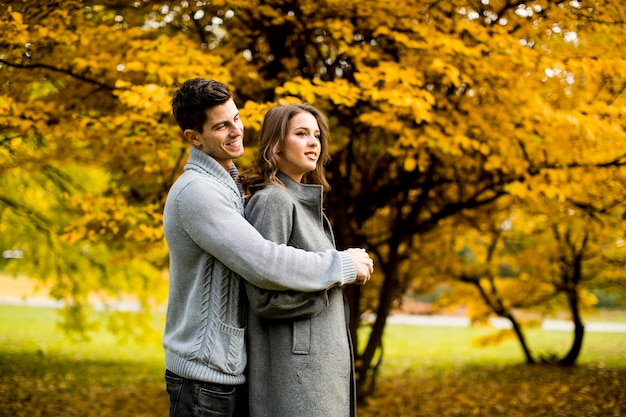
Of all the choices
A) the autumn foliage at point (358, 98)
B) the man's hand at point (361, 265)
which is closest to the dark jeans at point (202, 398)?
the man's hand at point (361, 265)

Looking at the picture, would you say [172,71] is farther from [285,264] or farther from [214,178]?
[285,264]

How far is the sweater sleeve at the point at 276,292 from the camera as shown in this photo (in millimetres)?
1872

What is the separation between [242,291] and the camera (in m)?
1.97

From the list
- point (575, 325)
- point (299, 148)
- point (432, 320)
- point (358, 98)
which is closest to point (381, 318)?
point (358, 98)

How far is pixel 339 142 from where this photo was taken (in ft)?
15.9

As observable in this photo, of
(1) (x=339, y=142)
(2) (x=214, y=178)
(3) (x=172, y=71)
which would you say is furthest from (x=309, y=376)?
(1) (x=339, y=142)

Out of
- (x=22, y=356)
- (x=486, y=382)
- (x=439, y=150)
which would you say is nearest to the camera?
(x=439, y=150)

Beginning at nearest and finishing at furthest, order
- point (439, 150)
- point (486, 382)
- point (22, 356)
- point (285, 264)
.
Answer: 1. point (285, 264)
2. point (439, 150)
3. point (486, 382)
4. point (22, 356)

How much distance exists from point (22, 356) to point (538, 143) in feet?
28.2

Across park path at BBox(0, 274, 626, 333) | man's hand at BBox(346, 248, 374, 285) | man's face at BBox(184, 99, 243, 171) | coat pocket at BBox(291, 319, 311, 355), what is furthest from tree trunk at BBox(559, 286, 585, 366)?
man's face at BBox(184, 99, 243, 171)

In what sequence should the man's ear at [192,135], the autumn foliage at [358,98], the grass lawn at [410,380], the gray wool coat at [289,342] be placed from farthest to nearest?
the grass lawn at [410,380], the autumn foliage at [358,98], the man's ear at [192,135], the gray wool coat at [289,342]

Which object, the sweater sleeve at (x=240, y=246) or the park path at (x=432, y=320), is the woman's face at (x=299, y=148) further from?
the park path at (x=432, y=320)

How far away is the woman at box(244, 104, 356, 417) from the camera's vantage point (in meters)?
1.93

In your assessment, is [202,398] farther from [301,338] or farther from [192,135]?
[192,135]
